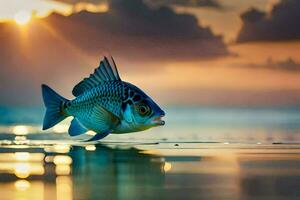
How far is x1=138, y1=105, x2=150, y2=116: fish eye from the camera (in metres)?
7.06

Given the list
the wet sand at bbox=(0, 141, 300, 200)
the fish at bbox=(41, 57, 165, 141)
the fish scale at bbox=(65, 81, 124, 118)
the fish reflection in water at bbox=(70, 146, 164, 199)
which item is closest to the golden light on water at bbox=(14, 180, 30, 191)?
the wet sand at bbox=(0, 141, 300, 200)

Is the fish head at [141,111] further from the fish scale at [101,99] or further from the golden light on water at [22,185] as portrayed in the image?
the golden light on water at [22,185]

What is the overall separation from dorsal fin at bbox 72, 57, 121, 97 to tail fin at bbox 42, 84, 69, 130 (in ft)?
0.71

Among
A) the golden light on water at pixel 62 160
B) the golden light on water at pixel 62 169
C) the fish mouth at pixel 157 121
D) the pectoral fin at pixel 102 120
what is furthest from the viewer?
the pectoral fin at pixel 102 120

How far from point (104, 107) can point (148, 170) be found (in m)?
1.95

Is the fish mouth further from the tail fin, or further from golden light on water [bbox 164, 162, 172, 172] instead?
the tail fin

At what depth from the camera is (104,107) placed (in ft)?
23.9

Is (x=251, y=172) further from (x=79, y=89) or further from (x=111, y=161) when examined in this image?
(x=79, y=89)

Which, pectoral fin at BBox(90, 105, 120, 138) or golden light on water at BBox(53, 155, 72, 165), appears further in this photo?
pectoral fin at BBox(90, 105, 120, 138)

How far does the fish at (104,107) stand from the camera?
709cm

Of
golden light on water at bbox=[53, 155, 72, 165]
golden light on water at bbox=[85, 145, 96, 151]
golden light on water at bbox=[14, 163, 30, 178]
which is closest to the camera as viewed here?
golden light on water at bbox=[14, 163, 30, 178]

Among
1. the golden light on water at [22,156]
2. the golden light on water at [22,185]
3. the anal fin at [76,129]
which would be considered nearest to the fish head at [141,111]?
the anal fin at [76,129]

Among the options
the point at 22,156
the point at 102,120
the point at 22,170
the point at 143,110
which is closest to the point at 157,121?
the point at 143,110

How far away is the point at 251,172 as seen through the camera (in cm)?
541
